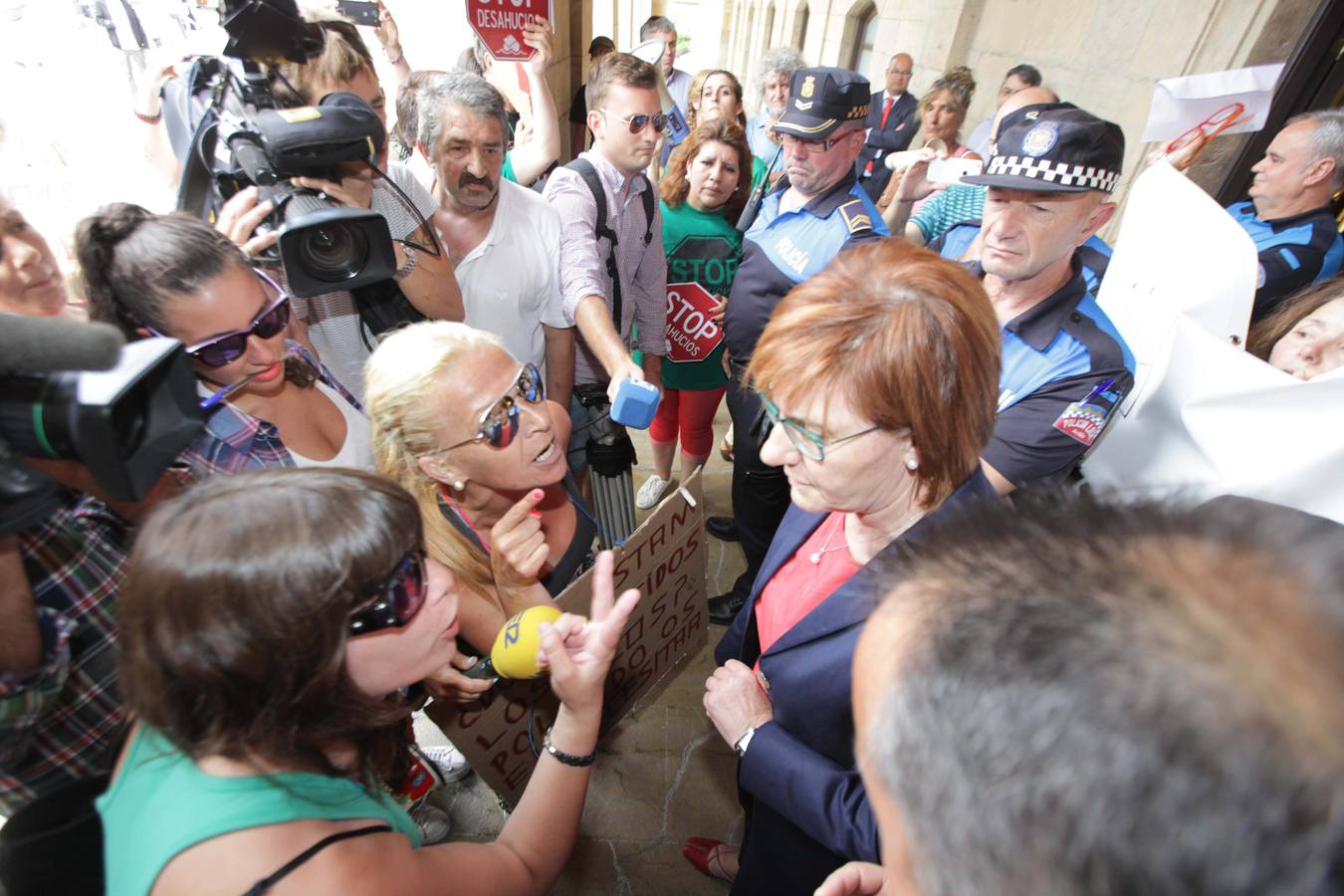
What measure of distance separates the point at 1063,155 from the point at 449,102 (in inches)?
89.8

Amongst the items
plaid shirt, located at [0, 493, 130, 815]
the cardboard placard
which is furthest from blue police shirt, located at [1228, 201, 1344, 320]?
plaid shirt, located at [0, 493, 130, 815]

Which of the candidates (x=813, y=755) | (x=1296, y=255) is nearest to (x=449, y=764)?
(x=813, y=755)

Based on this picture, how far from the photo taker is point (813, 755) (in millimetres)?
1379

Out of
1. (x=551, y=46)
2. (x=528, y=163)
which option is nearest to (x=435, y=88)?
(x=528, y=163)

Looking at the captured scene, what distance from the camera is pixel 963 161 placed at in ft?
8.77

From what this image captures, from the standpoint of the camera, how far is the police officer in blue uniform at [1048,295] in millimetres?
1887

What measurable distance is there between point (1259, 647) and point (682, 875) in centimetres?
242

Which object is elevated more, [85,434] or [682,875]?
[85,434]

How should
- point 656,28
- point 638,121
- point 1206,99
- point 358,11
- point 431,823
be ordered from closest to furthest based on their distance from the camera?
1. point 431,823
2. point 1206,99
3. point 638,121
4. point 358,11
5. point 656,28

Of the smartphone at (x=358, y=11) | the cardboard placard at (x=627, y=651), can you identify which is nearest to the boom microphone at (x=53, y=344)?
the cardboard placard at (x=627, y=651)

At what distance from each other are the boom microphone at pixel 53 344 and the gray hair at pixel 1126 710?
3.47 feet

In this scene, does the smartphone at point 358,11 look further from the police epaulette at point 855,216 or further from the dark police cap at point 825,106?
the police epaulette at point 855,216

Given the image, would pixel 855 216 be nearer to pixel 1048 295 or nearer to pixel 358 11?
pixel 1048 295

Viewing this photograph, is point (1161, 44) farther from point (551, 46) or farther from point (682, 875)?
point (682, 875)
